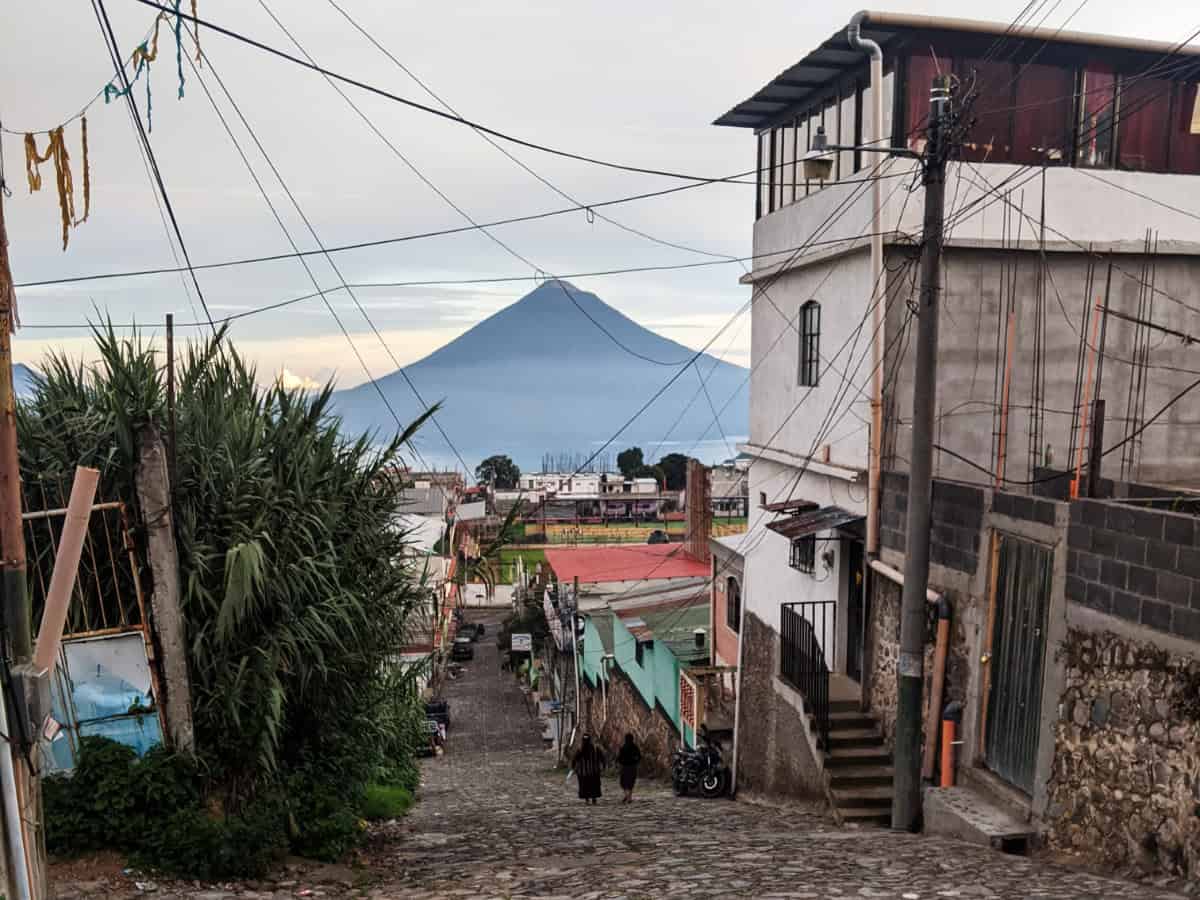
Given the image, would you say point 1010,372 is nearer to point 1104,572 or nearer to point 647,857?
point 1104,572

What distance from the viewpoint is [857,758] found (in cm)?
1124

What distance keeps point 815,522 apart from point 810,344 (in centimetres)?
301

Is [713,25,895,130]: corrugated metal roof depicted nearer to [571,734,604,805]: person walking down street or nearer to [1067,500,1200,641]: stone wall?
[1067,500,1200,641]: stone wall

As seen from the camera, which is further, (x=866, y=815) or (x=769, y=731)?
(x=769, y=731)

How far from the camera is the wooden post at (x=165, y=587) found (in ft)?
26.3

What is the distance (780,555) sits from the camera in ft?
52.3

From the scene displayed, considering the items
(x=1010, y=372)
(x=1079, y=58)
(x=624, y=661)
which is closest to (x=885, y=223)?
(x=1010, y=372)

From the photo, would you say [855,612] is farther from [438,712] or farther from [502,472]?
[502,472]

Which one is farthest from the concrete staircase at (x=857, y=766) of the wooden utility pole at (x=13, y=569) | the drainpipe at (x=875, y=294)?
the wooden utility pole at (x=13, y=569)

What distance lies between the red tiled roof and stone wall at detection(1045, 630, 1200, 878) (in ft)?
77.2

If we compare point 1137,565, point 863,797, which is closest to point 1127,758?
point 1137,565

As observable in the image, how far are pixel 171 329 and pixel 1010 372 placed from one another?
9.63 metres

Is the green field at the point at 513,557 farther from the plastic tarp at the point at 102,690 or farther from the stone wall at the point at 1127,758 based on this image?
the stone wall at the point at 1127,758

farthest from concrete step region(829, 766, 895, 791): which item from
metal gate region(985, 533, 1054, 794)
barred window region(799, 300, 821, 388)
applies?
barred window region(799, 300, 821, 388)
